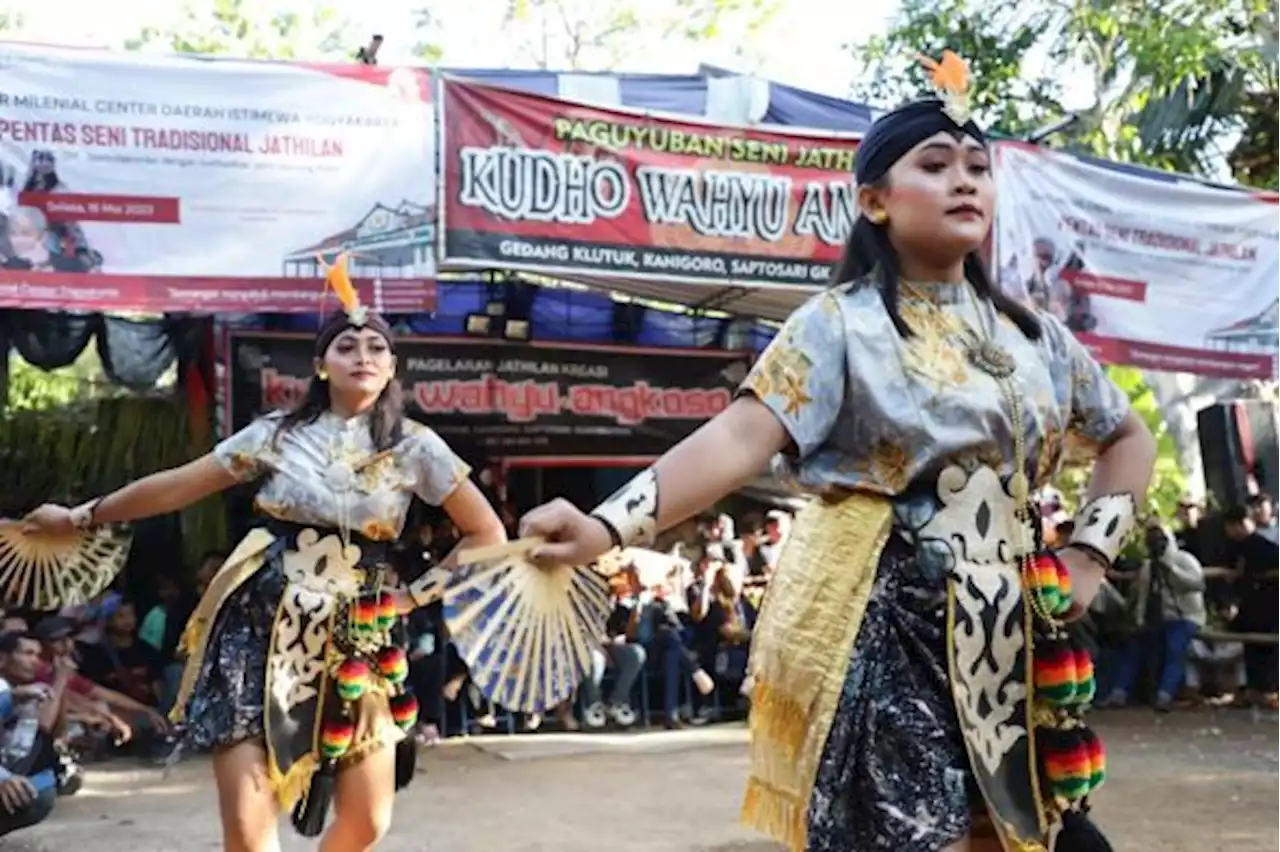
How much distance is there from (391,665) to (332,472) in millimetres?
578

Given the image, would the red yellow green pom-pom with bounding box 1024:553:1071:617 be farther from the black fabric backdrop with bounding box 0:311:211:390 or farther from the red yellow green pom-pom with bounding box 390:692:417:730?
the black fabric backdrop with bounding box 0:311:211:390

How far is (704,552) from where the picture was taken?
11484 mm

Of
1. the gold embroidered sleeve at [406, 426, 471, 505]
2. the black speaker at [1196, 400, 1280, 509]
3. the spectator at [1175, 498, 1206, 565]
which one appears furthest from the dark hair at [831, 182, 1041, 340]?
the black speaker at [1196, 400, 1280, 509]

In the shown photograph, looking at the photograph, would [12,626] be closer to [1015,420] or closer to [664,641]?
[664,641]

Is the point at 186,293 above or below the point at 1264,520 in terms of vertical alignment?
above

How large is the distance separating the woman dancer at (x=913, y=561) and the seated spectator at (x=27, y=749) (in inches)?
177

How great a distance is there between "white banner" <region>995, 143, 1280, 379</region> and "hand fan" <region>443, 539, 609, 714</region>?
7.29 m

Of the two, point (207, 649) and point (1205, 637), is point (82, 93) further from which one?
point (1205, 637)

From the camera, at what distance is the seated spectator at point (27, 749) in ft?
20.5

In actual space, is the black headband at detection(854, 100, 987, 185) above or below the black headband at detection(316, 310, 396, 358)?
above

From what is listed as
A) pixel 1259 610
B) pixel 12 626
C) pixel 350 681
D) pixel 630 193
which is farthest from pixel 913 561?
pixel 1259 610

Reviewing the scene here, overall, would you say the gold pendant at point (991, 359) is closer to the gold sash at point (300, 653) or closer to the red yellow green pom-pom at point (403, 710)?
the gold sash at point (300, 653)

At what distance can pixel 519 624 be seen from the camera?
7.92 ft

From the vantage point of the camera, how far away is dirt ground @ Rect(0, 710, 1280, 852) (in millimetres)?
6660
